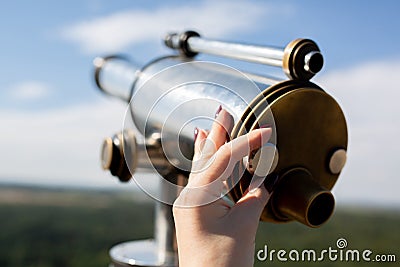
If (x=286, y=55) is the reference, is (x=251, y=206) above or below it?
below

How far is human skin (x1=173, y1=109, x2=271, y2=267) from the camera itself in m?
0.62

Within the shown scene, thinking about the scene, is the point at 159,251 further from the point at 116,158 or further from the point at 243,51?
the point at 243,51

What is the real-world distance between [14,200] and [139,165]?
1644cm

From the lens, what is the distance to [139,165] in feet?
2.98

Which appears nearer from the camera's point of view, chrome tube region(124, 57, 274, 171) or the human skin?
the human skin

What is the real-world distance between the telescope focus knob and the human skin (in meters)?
0.30

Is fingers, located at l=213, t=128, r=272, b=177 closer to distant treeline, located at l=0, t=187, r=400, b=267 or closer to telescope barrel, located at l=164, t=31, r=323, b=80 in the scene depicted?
telescope barrel, located at l=164, t=31, r=323, b=80

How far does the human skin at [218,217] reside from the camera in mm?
620

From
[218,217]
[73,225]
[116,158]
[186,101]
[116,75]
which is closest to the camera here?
[218,217]

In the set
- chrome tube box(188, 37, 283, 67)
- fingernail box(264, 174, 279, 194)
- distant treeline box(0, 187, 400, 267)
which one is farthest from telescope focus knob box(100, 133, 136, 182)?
distant treeline box(0, 187, 400, 267)

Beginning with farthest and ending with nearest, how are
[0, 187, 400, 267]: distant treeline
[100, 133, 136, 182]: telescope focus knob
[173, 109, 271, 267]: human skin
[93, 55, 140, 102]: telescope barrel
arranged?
1. [0, 187, 400, 267]: distant treeline
2. [93, 55, 140, 102]: telescope barrel
3. [100, 133, 136, 182]: telescope focus knob
4. [173, 109, 271, 267]: human skin
